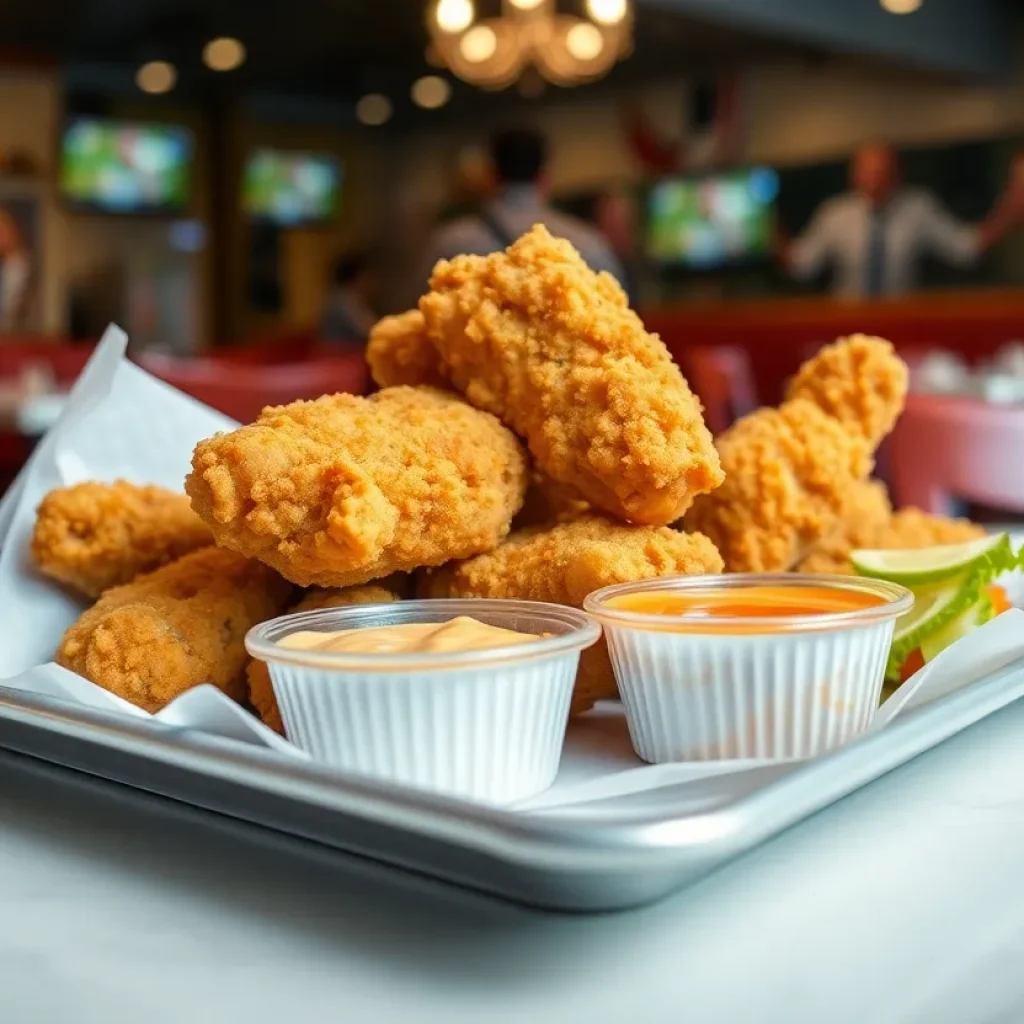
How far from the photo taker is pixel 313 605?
41.6 inches

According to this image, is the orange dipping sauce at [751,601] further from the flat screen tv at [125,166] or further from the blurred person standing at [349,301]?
the flat screen tv at [125,166]

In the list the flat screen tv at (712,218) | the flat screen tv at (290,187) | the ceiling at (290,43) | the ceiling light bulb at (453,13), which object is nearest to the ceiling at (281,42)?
the ceiling at (290,43)

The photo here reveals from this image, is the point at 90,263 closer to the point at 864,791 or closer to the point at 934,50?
the point at 934,50

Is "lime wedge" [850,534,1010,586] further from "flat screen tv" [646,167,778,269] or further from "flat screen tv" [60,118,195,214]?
"flat screen tv" [60,118,195,214]

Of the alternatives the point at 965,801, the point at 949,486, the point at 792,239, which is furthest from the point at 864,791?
the point at 792,239

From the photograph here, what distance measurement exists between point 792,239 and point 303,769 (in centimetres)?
1234

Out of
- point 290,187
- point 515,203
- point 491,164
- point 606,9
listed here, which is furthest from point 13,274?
point 515,203

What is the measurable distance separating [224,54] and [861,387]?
12420mm

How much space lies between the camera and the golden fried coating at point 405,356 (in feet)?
4.04

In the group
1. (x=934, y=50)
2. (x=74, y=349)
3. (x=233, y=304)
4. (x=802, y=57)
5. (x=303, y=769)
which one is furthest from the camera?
(x=233, y=304)

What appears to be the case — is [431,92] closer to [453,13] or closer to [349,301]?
[349,301]

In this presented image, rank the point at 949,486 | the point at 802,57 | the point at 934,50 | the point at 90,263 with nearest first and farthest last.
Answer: the point at 949,486
the point at 934,50
the point at 802,57
the point at 90,263

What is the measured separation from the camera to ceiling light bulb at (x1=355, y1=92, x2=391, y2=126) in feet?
48.3

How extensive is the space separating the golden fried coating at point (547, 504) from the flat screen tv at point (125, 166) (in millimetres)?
13101
